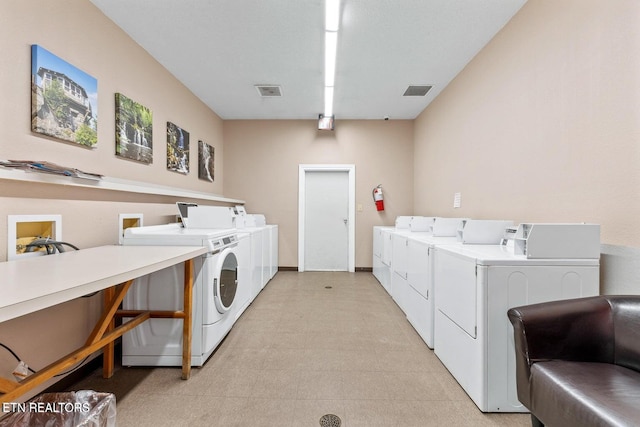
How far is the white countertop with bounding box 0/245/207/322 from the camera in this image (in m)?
0.80

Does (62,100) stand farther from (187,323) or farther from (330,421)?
(330,421)

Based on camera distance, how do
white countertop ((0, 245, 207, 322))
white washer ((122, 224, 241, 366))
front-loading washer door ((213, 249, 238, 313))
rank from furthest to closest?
front-loading washer door ((213, 249, 238, 313)) < white washer ((122, 224, 241, 366)) < white countertop ((0, 245, 207, 322))

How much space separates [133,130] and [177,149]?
799mm

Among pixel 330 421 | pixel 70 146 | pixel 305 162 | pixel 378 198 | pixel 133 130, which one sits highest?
pixel 305 162

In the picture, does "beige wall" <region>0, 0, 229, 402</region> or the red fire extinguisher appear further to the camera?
the red fire extinguisher

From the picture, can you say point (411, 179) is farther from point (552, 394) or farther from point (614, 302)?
point (552, 394)

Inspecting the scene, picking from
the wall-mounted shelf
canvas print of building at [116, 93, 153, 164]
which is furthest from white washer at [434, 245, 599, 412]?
canvas print of building at [116, 93, 153, 164]

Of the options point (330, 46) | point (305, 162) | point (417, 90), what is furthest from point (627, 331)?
point (305, 162)

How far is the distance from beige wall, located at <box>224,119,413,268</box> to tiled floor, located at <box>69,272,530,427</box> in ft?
7.78

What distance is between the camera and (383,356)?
213 cm

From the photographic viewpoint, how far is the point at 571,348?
3.91ft

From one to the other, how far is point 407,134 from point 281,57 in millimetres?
Result: 2837

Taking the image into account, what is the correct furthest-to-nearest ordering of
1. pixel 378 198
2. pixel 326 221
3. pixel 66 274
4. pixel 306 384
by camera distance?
pixel 326 221 < pixel 378 198 < pixel 306 384 < pixel 66 274

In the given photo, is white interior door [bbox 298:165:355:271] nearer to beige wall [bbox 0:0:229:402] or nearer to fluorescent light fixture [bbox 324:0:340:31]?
beige wall [bbox 0:0:229:402]
